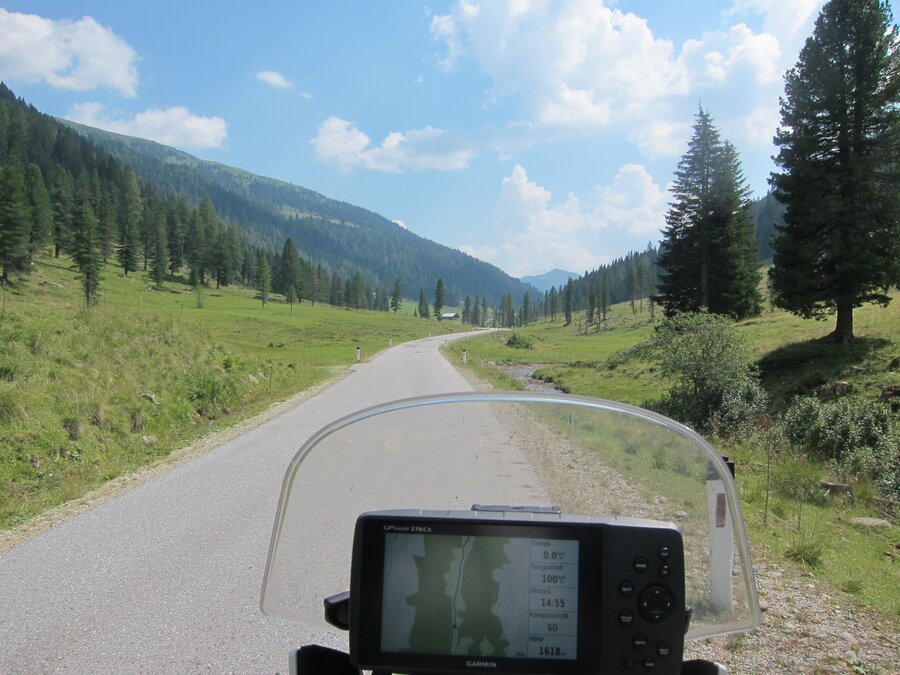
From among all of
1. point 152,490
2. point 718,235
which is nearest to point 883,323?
point 718,235

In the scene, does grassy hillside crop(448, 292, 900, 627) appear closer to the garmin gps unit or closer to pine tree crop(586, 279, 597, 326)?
the garmin gps unit

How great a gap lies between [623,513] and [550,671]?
49 centimetres

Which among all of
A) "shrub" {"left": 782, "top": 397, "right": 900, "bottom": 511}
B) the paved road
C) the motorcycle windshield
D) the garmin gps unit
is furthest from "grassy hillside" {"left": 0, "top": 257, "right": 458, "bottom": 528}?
"shrub" {"left": 782, "top": 397, "right": 900, "bottom": 511}

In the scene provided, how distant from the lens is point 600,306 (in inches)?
4801

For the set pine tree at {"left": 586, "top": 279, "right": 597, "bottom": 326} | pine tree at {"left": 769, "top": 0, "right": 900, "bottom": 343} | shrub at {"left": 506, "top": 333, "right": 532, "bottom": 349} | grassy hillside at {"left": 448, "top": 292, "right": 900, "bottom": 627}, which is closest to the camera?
grassy hillside at {"left": 448, "top": 292, "right": 900, "bottom": 627}

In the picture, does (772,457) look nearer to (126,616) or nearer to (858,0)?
(126,616)

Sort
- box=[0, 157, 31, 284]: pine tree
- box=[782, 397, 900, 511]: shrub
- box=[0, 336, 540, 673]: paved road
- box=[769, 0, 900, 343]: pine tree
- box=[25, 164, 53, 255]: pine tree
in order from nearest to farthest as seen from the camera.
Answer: box=[0, 336, 540, 673]: paved road
box=[782, 397, 900, 511]: shrub
box=[769, 0, 900, 343]: pine tree
box=[0, 157, 31, 284]: pine tree
box=[25, 164, 53, 255]: pine tree

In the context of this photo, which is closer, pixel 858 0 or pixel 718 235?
pixel 858 0

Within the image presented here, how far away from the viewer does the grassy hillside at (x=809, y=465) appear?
18.0 feet

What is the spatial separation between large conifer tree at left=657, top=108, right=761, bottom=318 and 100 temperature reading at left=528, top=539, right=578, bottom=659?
115 ft

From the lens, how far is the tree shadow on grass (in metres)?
18.2

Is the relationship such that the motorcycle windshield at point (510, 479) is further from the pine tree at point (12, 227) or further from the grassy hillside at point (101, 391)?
the pine tree at point (12, 227)

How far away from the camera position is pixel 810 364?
19844 mm

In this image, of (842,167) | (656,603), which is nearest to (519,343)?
(842,167)
